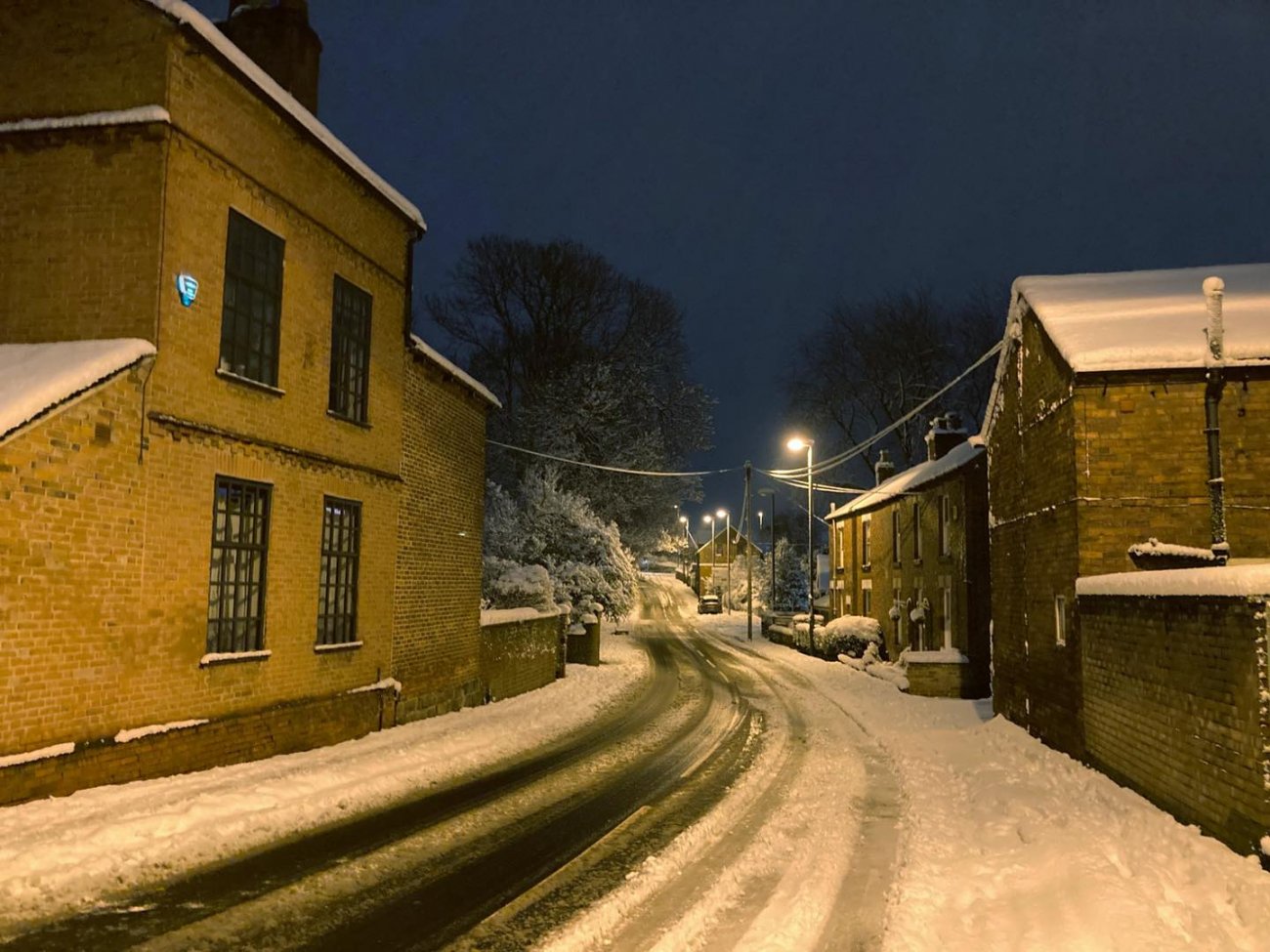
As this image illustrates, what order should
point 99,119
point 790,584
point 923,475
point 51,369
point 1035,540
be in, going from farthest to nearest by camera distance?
point 790,584, point 923,475, point 1035,540, point 99,119, point 51,369

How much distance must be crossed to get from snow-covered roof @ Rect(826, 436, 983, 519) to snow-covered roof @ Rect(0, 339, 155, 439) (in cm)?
1604

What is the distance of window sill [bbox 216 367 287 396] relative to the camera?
11133mm

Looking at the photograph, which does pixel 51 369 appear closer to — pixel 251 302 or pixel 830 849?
pixel 251 302

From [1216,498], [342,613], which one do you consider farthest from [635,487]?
[1216,498]

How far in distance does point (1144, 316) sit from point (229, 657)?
1381 centimetres

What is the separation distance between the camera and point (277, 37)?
1489 centimetres

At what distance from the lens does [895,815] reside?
9.73 m

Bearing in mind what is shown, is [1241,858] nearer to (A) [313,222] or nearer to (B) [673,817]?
(B) [673,817]

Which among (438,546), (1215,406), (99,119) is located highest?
(99,119)

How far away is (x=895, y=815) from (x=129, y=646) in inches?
337

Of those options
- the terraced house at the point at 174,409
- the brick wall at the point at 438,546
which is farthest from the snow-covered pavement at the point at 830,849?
the brick wall at the point at 438,546

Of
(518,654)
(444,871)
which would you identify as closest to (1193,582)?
(444,871)

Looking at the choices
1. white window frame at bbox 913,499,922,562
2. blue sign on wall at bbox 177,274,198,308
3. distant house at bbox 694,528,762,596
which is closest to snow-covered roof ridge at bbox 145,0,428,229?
blue sign on wall at bbox 177,274,198,308

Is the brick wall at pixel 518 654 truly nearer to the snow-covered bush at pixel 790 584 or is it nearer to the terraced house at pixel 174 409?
the terraced house at pixel 174 409
